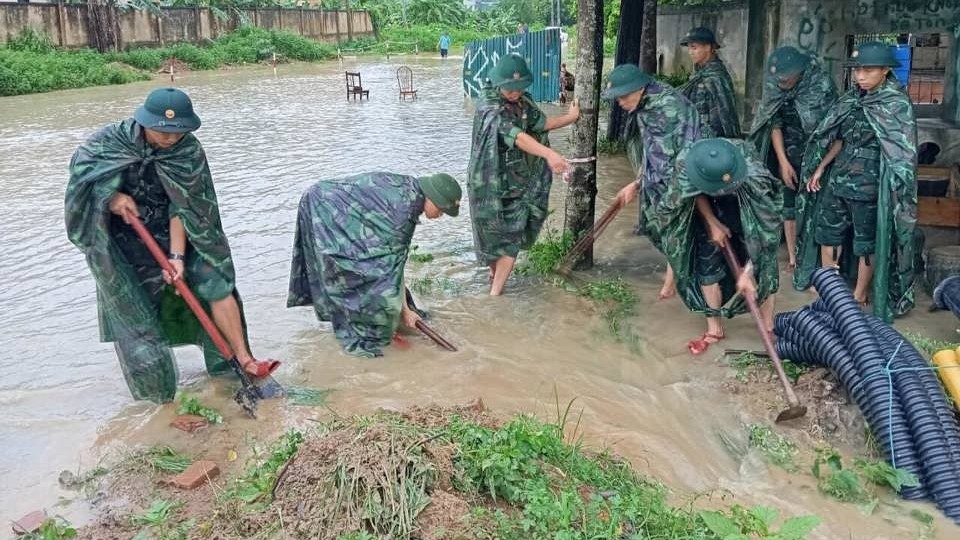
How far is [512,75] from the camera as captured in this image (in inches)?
226

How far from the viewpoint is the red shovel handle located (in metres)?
4.19

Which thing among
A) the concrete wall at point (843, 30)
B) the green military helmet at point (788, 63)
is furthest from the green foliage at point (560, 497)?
the concrete wall at point (843, 30)

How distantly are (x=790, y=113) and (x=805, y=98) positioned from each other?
0.17 m

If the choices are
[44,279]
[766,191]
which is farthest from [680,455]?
[44,279]

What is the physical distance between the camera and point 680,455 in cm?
407

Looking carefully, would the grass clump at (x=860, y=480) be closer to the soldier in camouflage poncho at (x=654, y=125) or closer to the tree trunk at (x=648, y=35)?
the soldier in camouflage poncho at (x=654, y=125)

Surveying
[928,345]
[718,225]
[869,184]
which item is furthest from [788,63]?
[928,345]

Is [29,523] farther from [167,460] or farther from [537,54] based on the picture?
[537,54]

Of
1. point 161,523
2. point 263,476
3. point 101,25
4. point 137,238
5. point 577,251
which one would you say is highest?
point 101,25

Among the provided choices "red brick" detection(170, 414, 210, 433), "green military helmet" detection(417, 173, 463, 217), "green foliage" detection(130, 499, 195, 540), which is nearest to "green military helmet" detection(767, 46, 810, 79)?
"green military helmet" detection(417, 173, 463, 217)

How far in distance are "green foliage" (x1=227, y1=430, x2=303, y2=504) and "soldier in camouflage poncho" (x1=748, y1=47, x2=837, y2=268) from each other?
4319 millimetres

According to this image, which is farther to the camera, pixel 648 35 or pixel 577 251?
pixel 648 35

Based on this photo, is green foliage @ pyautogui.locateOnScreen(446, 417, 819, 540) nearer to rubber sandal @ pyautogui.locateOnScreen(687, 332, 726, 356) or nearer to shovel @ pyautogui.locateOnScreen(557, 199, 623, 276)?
rubber sandal @ pyautogui.locateOnScreen(687, 332, 726, 356)

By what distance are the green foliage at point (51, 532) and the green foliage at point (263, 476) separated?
62cm
